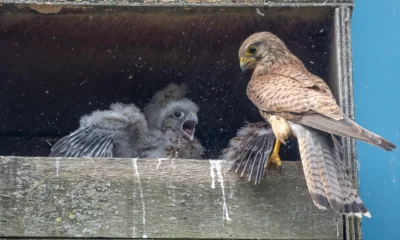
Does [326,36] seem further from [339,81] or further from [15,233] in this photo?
[15,233]

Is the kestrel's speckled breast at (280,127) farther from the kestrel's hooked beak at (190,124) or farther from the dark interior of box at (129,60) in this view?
the kestrel's hooked beak at (190,124)

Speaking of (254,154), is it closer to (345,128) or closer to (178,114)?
(345,128)

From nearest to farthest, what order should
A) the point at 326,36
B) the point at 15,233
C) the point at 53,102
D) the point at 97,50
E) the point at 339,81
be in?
the point at 15,233
the point at 339,81
the point at 326,36
the point at 97,50
the point at 53,102

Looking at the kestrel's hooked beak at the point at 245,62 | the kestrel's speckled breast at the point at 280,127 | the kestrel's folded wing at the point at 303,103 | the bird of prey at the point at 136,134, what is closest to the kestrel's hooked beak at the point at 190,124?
the bird of prey at the point at 136,134

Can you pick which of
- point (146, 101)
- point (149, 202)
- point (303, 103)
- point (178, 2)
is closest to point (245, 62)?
point (178, 2)

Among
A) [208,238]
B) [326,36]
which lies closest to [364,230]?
[326,36]
